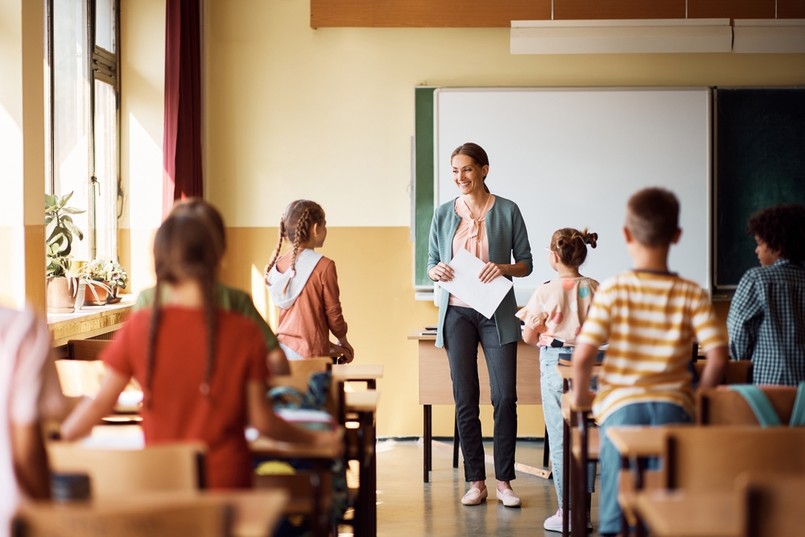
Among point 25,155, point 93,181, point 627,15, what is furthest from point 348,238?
point 25,155

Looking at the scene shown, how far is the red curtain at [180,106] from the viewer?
626cm

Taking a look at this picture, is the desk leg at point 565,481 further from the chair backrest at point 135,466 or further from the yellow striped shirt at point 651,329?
Answer: the chair backrest at point 135,466

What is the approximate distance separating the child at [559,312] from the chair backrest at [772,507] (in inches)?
108

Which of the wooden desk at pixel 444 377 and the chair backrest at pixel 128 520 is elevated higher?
the chair backrest at pixel 128 520

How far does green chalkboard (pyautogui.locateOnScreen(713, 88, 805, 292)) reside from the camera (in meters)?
6.81

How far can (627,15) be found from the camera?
676cm

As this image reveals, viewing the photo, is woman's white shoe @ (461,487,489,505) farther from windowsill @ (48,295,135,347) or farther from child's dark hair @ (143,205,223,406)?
child's dark hair @ (143,205,223,406)

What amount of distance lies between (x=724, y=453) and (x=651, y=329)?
0.70 meters

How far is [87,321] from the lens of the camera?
200 inches

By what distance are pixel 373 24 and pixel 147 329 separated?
4717mm

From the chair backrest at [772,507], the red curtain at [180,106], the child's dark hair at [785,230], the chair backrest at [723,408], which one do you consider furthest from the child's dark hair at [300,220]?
the chair backrest at [772,507]

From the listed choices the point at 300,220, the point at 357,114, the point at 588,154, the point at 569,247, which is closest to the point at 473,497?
the point at 569,247

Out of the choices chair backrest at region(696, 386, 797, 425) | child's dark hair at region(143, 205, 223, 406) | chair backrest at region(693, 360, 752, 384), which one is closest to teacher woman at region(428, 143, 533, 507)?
chair backrest at region(693, 360, 752, 384)

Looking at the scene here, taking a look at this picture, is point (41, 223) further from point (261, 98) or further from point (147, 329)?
point (261, 98)
